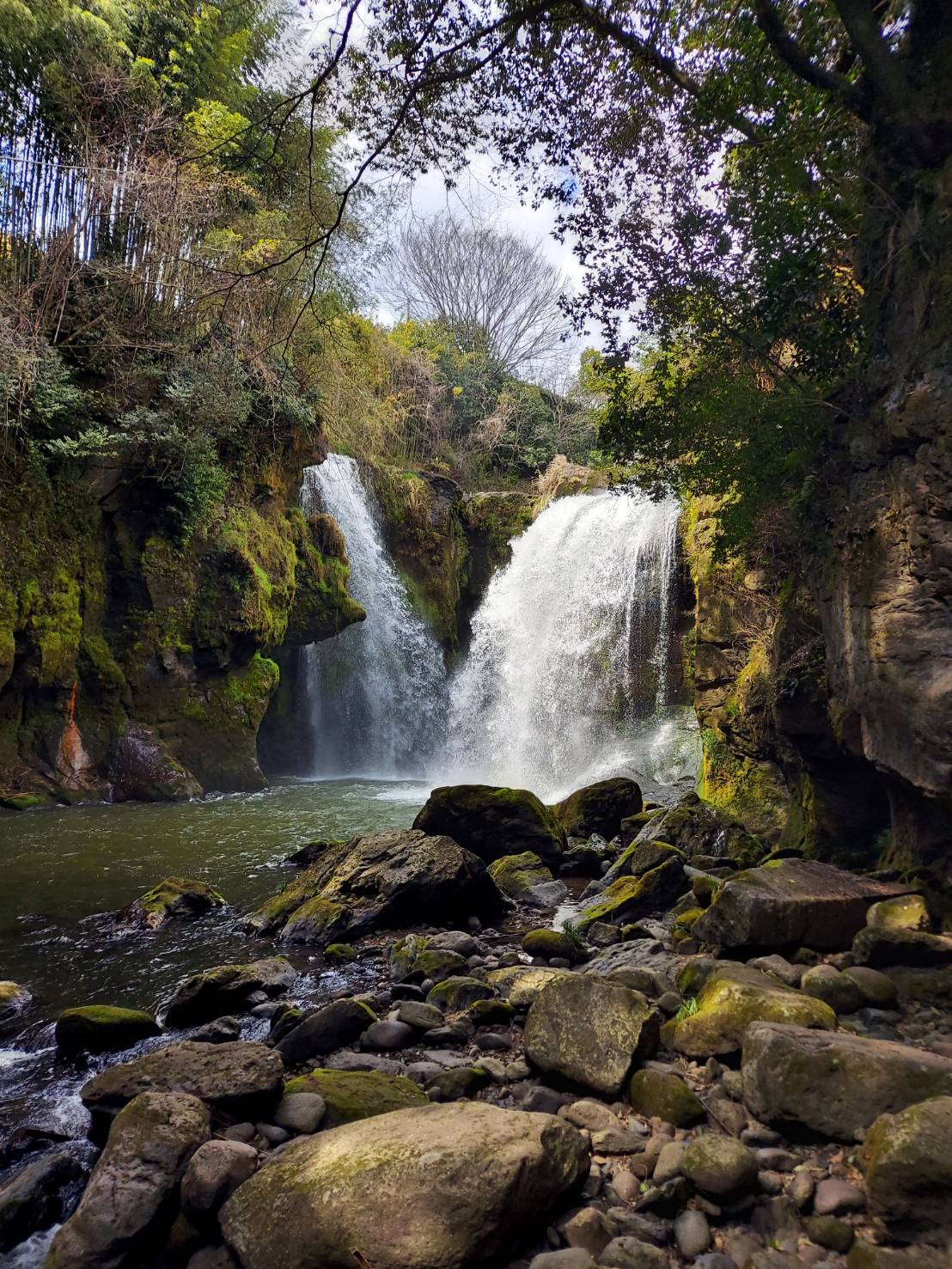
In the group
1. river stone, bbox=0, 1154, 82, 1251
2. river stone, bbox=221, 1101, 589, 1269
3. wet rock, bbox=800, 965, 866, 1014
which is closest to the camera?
river stone, bbox=221, 1101, 589, 1269

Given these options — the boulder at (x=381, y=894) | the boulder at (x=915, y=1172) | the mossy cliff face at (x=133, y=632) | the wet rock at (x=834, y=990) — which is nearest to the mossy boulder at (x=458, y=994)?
the boulder at (x=381, y=894)

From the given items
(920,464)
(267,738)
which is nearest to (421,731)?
(267,738)

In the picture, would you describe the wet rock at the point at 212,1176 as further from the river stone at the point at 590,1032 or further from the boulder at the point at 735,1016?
the boulder at the point at 735,1016

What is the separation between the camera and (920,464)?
14.8 feet

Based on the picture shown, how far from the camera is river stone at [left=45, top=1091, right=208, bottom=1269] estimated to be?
2.44 meters

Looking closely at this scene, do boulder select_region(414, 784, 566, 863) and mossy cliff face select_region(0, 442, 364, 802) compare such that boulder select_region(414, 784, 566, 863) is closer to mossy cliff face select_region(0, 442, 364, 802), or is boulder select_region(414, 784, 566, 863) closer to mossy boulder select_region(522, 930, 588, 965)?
mossy boulder select_region(522, 930, 588, 965)

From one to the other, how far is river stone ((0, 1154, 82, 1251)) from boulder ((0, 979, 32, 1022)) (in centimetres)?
178

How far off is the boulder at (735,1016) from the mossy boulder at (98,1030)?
9.61ft

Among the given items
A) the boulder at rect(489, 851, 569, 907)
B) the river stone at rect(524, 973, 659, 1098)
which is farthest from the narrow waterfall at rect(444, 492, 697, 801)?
the river stone at rect(524, 973, 659, 1098)

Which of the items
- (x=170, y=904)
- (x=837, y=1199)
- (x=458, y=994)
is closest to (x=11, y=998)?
(x=170, y=904)

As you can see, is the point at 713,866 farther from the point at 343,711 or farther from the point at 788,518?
the point at 343,711

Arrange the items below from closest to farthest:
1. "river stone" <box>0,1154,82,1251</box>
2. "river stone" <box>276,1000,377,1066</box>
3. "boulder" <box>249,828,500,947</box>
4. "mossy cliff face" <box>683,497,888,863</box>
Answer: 1. "river stone" <box>0,1154,82,1251</box>
2. "river stone" <box>276,1000,377,1066</box>
3. "boulder" <box>249,828,500,947</box>
4. "mossy cliff face" <box>683,497,888,863</box>

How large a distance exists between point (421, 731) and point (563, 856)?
430 inches

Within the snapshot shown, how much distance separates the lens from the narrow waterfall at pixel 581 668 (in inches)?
604
